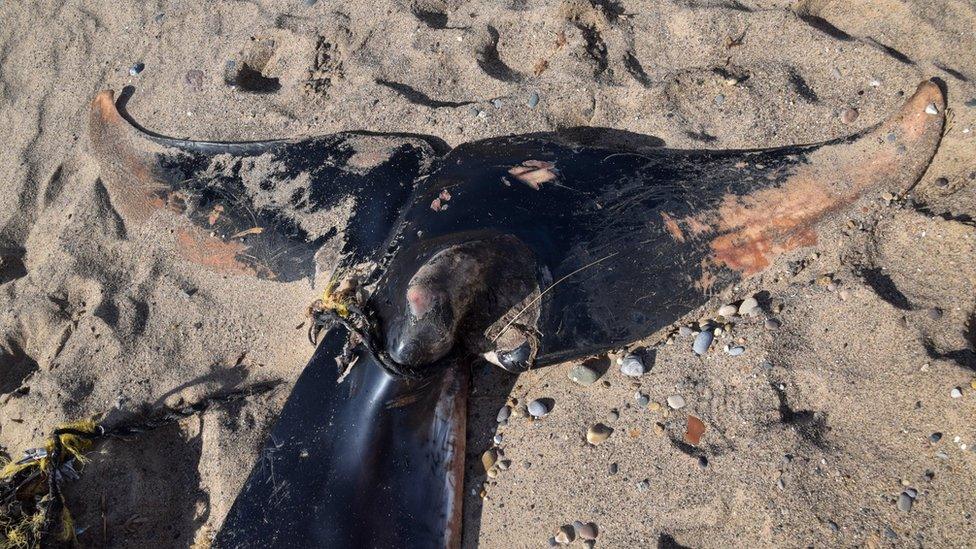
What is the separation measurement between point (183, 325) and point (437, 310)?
1419mm

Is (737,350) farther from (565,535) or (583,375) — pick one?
(565,535)

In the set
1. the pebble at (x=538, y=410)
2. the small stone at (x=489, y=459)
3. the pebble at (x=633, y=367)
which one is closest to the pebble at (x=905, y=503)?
the pebble at (x=633, y=367)

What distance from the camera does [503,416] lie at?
2.37 metres

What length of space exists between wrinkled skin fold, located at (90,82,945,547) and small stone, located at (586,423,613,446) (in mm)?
265

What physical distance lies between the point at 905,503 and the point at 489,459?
4.21 feet

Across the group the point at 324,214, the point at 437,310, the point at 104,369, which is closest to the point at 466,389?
the point at 437,310

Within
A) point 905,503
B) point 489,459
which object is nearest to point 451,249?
point 489,459

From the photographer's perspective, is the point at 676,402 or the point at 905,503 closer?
the point at 905,503

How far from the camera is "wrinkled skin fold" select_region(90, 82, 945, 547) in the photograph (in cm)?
202

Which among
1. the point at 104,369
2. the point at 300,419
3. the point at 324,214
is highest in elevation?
the point at 324,214

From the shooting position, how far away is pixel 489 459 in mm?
2299

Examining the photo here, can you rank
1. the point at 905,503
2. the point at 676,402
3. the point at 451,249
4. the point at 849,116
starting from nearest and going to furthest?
the point at 905,503 → the point at 451,249 → the point at 676,402 → the point at 849,116

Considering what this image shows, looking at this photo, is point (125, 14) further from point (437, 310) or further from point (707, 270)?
point (707, 270)

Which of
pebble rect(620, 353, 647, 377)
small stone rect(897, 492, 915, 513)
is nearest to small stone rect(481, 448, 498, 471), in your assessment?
pebble rect(620, 353, 647, 377)
